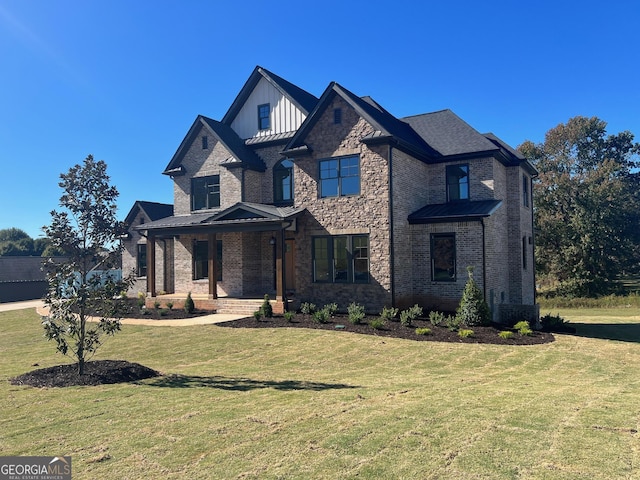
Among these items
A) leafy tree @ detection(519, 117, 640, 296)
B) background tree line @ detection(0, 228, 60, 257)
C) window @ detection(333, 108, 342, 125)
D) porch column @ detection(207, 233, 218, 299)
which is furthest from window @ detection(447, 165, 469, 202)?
background tree line @ detection(0, 228, 60, 257)

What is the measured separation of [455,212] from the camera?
17.9 m

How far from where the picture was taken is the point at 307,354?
11797 millimetres

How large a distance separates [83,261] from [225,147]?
13.9 m

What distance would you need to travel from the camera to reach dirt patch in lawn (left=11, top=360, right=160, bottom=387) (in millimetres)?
8531

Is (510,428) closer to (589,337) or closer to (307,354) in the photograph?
(307,354)

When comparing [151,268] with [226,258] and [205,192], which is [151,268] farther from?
[205,192]

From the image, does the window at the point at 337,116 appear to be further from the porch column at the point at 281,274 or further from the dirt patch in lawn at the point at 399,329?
the dirt patch in lawn at the point at 399,329

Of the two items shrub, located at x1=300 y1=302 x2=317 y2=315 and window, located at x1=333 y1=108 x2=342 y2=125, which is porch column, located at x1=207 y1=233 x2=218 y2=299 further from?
window, located at x1=333 y1=108 x2=342 y2=125

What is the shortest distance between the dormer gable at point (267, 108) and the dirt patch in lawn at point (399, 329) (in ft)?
32.4

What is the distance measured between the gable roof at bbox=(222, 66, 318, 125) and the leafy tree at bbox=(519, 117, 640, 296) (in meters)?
25.1

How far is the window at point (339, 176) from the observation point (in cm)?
1808

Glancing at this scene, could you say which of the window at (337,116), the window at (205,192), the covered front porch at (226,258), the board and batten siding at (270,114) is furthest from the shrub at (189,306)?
the window at (337,116)

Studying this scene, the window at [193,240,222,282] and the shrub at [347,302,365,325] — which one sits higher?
the window at [193,240,222,282]

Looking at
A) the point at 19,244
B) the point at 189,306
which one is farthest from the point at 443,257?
the point at 19,244
